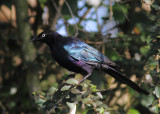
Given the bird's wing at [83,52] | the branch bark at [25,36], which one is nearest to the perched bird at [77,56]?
the bird's wing at [83,52]

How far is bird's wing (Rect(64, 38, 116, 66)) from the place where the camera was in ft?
11.6

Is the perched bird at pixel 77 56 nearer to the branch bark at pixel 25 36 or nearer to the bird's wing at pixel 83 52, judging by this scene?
the bird's wing at pixel 83 52

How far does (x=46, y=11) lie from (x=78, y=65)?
2071 mm

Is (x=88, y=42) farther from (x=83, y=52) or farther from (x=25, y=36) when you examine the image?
(x=25, y=36)

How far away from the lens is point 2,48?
5453 mm

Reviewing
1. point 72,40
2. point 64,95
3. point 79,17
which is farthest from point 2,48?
point 64,95

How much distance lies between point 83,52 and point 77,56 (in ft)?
0.36

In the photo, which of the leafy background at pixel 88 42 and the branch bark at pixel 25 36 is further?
the branch bark at pixel 25 36

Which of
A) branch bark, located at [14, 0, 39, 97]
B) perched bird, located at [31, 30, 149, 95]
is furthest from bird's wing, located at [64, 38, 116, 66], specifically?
branch bark, located at [14, 0, 39, 97]

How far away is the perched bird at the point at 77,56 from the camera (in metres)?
3.46

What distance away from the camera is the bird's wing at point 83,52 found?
139 inches

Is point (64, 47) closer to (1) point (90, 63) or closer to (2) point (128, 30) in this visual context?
(1) point (90, 63)

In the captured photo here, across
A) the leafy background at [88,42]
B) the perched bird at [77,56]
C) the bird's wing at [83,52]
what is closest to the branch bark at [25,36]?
the leafy background at [88,42]

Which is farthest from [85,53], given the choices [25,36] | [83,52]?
[25,36]
